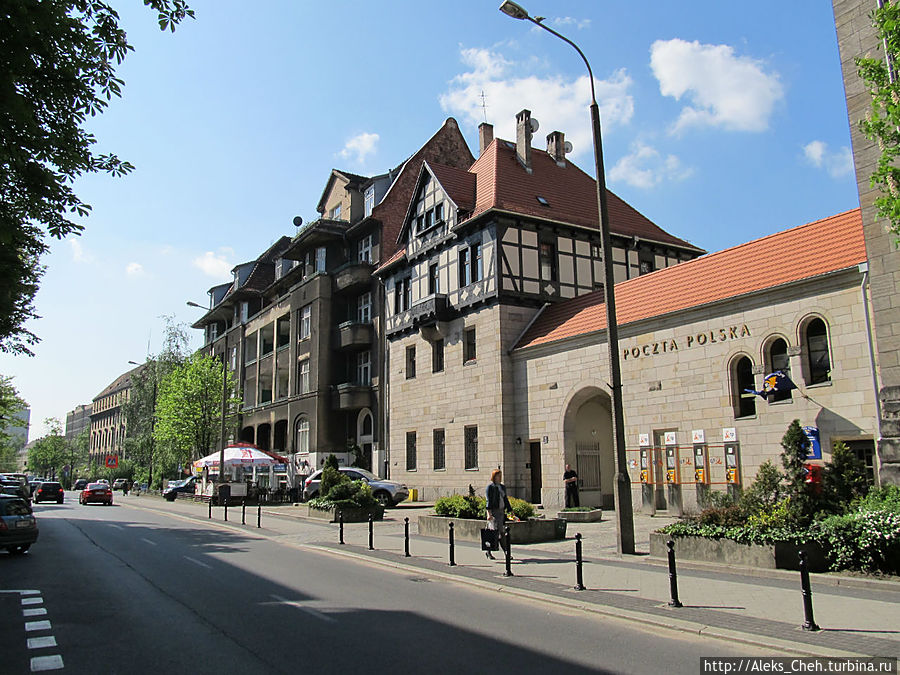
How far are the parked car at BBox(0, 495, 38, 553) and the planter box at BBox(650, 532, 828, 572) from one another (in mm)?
14659

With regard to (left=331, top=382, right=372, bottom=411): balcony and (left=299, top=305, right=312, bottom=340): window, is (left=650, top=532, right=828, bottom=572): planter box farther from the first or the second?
(left=299, top=305, right=312, bottom=340): window

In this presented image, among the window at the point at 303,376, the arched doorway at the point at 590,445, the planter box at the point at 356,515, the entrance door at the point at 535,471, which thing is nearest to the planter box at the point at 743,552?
the planter box at the point at 356,515

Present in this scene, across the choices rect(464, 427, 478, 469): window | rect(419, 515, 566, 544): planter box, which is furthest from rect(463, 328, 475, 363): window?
rect(419, 515, 566, 544): planter box

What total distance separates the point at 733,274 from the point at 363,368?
84.9 ft

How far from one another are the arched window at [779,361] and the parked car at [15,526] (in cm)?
1954

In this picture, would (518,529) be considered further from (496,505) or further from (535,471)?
Answer: (535,471)

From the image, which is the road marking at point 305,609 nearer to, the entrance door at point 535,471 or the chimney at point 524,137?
the entrance door at point 535,471

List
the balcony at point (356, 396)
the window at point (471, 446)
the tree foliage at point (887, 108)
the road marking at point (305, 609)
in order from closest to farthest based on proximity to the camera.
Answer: the road marking at point (305, 609) < the tree foliage at point (887, 108) < the window at point (471, 446) < the balcony at point (356, 396)

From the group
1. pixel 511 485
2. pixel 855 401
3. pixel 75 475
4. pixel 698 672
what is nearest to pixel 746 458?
pixel 855 401

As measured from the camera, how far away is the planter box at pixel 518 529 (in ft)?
52.7

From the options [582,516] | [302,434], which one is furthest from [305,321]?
[582,516]

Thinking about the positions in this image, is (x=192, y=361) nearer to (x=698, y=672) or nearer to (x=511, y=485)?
(x=511, y=485)

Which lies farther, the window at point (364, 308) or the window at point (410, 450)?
the window at point (364, 308)

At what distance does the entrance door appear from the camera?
89.9ft
